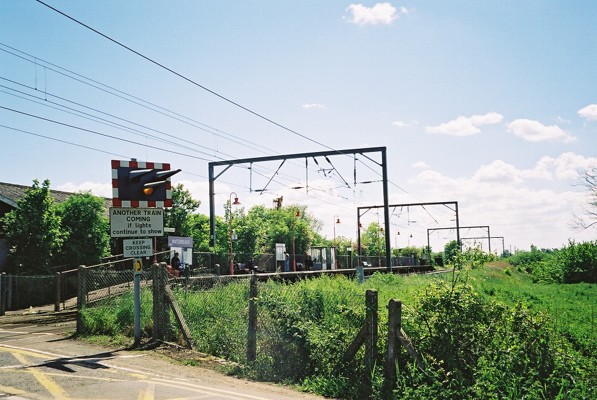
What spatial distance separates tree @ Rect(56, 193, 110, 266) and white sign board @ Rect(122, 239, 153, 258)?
15094mm

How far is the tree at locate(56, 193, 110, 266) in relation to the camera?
2433cm

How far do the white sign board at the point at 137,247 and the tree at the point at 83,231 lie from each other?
49.5 feet

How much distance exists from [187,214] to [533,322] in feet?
119

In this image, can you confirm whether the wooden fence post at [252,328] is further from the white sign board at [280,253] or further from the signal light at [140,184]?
the white sign board at [280,253]

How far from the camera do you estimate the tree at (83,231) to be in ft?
79.8

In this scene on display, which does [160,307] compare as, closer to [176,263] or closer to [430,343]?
[430,343]

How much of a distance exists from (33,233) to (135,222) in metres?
14.6

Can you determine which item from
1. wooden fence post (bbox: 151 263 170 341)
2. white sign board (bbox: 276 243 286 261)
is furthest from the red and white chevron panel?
white sign board (bbox: 276 243 286 261)

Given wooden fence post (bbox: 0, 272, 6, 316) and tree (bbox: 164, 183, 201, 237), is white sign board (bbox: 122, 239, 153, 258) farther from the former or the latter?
tree (bbox: 164, 183, 201, 237)

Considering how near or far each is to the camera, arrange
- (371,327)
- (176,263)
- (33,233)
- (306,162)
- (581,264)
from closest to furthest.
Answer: (371,327) → (176,263) → (33,233) → (306,162) → (581,264)

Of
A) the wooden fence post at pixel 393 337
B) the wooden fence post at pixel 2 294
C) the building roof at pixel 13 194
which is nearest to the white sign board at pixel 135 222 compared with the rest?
the wooden fence post at pixel 393 337

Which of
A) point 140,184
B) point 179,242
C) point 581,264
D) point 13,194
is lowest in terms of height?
point 581,264

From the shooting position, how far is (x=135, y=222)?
10.8 meters

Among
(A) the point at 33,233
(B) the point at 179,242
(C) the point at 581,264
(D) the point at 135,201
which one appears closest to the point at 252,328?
(D) the point at 135,201
